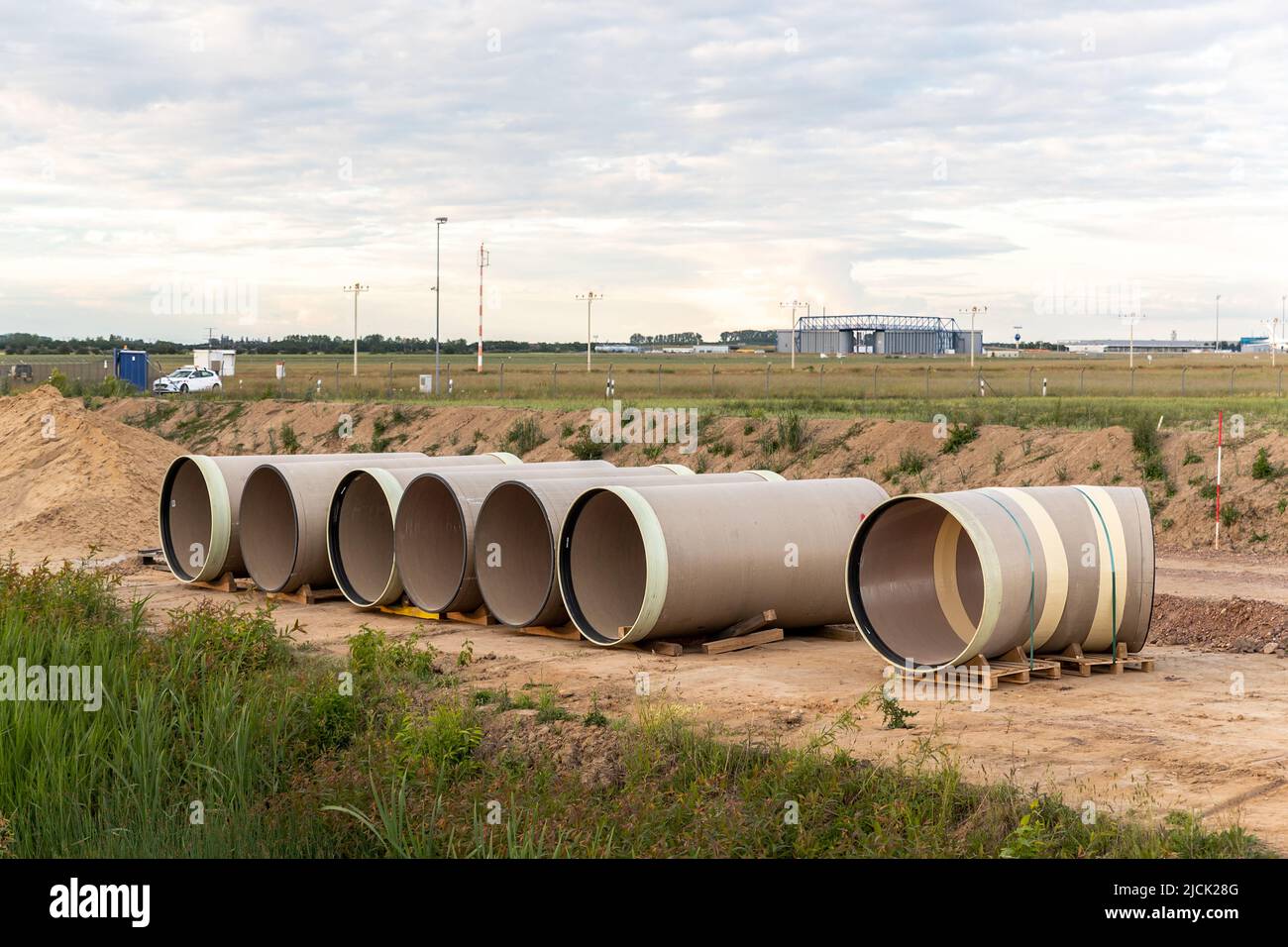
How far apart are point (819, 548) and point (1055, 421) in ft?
56.8

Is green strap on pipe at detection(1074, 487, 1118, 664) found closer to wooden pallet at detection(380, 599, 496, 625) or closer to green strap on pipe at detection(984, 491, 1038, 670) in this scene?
green strap on pipe at detection(984, 491, 1038, 670)

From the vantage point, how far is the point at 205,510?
2167cm

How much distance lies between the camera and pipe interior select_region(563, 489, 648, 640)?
1519cm

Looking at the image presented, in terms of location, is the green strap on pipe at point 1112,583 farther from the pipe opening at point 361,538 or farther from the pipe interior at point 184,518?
the pipe interior at point 184,518

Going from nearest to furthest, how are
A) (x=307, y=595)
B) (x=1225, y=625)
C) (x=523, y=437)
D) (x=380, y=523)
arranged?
(x=1225, y=625), (x=307, y=595), (x=380, y=523), (x=523, y=437)

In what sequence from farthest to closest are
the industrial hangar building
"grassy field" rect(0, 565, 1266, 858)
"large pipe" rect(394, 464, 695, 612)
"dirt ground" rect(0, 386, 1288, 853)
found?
1. the industrial hangar building
2. "large pipe" rect(394, 464, 695, 612)
3. "dirt ground" rect(0, 386, 1288, 853)
4. "grassy field" rect(0, 565, 1266, 858)

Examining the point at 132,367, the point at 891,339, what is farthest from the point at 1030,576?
the point at 891,339

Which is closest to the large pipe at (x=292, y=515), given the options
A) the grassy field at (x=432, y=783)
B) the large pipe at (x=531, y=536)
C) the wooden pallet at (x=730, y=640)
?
the large pipe at (x=531, y=536)

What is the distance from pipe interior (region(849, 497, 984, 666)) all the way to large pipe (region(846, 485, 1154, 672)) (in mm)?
12

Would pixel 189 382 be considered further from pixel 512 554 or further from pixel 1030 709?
pixel 1030 709

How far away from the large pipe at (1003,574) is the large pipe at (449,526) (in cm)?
383

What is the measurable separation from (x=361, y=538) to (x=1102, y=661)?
9845 mm

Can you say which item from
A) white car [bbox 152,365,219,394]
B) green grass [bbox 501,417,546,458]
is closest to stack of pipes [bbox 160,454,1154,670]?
green grass [bbox 501,417,546,458]

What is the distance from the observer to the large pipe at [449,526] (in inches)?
649
